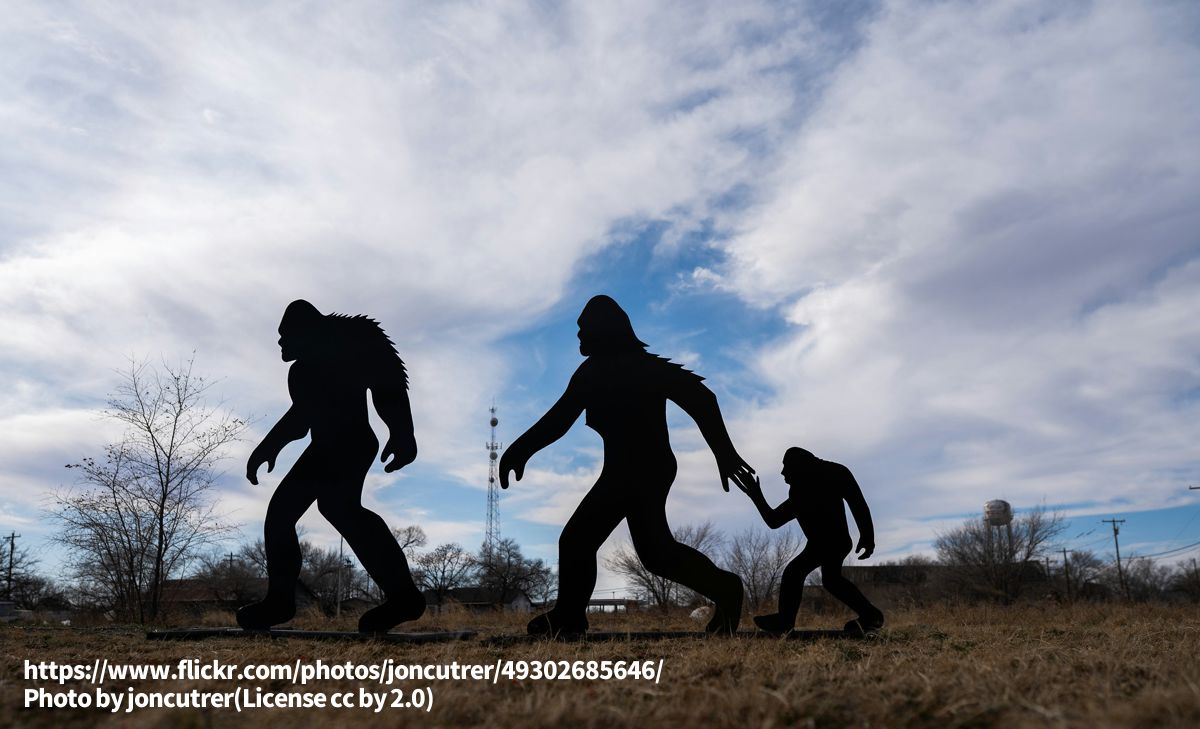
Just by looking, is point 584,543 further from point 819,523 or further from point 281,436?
point 281,436

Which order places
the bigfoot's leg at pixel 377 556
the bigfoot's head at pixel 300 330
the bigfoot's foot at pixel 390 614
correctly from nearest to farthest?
the bigfoot's foot at pixel 390 614 < the bigfoot's leg at pixel 377 556 < the bigfoot's head at pixel 300 330

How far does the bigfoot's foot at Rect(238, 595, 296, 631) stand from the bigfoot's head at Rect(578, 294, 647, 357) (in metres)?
3.85

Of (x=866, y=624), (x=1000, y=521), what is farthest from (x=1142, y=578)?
(x=866, y=624)

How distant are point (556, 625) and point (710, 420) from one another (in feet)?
7.88

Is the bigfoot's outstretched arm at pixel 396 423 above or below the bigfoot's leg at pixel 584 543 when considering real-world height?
above

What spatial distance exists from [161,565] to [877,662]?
44.7 ft

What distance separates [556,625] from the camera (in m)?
7.05

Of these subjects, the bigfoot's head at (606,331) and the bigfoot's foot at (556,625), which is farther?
the bigfoot's head at (606,331)

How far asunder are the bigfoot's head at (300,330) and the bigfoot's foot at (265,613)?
2.49 metres

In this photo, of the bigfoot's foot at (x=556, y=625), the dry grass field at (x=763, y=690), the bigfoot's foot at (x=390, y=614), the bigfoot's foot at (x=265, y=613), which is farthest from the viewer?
the bigfoot's foot at (x=265, y=613)

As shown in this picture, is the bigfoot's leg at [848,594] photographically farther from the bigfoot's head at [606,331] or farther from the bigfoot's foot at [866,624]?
the bigfoot's head at [606,331]

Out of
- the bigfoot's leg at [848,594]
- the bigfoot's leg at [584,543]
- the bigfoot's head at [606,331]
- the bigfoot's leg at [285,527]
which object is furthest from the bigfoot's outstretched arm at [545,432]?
the bigfoot's leg at [848,594]

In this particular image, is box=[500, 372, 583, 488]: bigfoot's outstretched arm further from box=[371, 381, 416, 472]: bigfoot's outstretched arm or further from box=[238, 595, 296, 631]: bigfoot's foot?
box=[238, 595, 296, 631]: bigfoot's foot

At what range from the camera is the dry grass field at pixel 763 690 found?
2.83 meters
